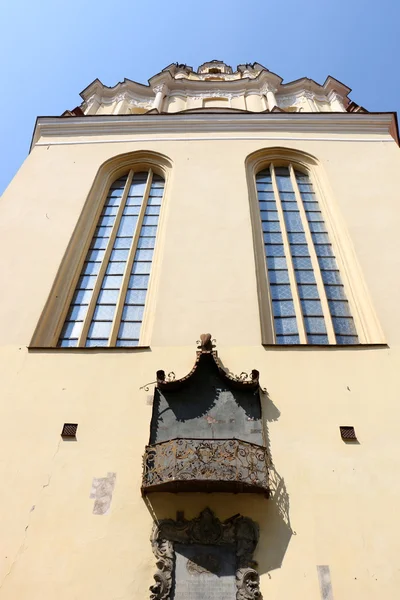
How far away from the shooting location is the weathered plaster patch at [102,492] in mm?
5359

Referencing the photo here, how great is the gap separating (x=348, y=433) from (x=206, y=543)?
218 centimetres

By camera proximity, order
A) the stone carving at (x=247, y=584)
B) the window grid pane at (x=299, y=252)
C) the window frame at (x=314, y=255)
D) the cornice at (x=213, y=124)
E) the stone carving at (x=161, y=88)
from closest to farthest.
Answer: the stone carving at (x=247, y=584) < the window frame at (x=314, y=255) < the window grid pane at (x=299, y=252) < the cornice at (x=213, y=124) < the stone carving at (x=161, y=88)

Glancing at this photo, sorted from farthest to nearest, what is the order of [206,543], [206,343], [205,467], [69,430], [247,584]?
[206,343] < [69,430] < [205,467] < [206,543] < [247,584]

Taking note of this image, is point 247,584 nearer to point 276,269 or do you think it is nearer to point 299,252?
point 276,269

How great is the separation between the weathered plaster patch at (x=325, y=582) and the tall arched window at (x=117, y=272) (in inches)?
166

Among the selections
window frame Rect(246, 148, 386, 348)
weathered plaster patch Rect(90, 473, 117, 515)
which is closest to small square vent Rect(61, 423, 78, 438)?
weathered plaster patch Rect(90, 473, 117, 515)

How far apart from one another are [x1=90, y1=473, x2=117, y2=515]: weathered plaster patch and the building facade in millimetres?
23

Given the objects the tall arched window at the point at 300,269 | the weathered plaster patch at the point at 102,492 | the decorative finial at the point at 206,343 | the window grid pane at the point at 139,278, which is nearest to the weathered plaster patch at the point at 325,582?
the weathered plaster patch at the point at 102,492

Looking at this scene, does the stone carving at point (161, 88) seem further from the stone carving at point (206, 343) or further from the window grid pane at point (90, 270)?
the stone carving at point (206, 343)

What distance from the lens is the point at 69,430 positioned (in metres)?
6.09

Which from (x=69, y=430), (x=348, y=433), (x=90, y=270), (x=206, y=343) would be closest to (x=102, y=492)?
(x=69, y=430)

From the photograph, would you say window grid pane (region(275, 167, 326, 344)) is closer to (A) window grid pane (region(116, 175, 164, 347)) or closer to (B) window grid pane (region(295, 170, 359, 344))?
(B) window grid pane (region(295, 170, 359, 344))

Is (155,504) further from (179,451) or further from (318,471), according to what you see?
(318,471)

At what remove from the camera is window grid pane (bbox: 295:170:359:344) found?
7844mm
